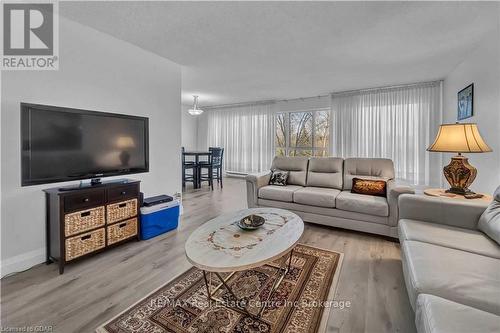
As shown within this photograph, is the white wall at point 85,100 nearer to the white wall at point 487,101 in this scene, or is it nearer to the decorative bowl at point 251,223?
the decorative bowl at point 251,223

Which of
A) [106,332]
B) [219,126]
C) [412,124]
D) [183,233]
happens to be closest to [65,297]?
[106,332]

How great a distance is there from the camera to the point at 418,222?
6.69ft

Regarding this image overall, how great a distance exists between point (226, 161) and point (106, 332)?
21.1 ft

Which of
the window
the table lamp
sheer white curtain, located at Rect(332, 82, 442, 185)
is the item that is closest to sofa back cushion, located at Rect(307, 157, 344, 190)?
the table lamp

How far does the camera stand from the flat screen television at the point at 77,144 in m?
1.99

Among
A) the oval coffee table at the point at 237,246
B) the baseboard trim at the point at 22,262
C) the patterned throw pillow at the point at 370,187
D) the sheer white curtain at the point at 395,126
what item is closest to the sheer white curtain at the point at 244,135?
the sheer white curtain at the point at 395,126

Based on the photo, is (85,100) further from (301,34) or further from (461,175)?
(461,175)

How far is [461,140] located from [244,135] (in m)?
5.51

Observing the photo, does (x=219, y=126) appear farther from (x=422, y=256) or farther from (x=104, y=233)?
(x=422, y=256)

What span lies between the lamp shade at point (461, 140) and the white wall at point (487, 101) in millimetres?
532

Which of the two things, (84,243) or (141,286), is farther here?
(84,243)

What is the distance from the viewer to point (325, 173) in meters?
3.68

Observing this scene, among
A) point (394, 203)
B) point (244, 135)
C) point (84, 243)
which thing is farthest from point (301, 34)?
point (244, 135)

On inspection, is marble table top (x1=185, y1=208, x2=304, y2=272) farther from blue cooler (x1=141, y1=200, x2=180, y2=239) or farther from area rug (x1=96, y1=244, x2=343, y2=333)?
blue cooler (x1=141, y1=200, x2=180, y2=239)
